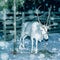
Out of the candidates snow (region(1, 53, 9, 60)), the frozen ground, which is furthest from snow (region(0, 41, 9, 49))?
snow (region(1, 53, 9, 60))

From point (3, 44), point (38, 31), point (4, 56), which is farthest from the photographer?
point (3, 44)

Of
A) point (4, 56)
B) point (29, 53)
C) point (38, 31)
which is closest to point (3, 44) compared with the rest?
point (29, 53)

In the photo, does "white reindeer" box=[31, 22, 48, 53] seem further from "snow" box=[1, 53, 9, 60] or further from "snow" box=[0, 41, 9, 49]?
"snow" box=[0, 41, 9, 49]

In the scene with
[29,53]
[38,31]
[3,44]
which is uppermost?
[38,31]

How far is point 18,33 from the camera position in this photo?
45.0ft

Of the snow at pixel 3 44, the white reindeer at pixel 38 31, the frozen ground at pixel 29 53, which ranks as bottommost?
the snow at pixel 3 44

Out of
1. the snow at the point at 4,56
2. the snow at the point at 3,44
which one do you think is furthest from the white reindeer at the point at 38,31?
the snow at the point at 3,44

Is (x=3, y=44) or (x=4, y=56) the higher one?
(x=4, y=56)

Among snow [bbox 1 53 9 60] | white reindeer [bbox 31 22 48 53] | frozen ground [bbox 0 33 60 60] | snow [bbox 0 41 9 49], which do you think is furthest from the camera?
snow [bbox 0 41 9 49]

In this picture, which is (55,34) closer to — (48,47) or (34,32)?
(48,47)

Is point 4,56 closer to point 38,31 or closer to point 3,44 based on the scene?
point 38,31

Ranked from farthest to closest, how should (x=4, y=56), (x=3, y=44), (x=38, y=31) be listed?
(x=3, y=44)
(x=38, y=31)
(x=4, y=56)

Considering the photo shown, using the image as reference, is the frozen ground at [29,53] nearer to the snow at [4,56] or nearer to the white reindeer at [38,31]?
the snow at [4,56]

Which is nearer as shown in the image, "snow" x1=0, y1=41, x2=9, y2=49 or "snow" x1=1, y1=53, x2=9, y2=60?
"snow" x1=1, y1=53, x2=9, y2=60
